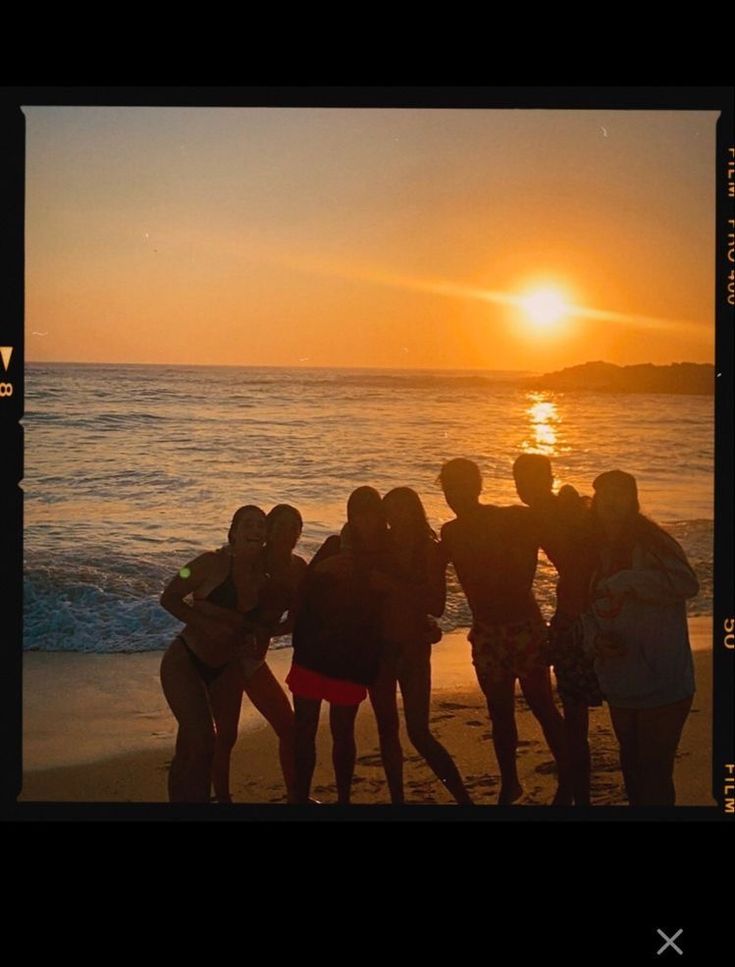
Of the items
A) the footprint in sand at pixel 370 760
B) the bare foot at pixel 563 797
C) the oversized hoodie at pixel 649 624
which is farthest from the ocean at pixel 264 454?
the bare foot at pixel 563 797

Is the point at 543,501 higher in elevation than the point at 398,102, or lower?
lower

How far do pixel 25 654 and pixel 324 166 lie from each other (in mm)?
→ 2109

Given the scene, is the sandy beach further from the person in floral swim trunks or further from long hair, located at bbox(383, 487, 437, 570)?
long hair, located at bbox(383, 487, 437, 570)

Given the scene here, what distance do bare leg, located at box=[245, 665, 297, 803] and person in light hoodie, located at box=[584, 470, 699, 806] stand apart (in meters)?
1.09

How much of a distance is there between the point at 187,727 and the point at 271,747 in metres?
0.39

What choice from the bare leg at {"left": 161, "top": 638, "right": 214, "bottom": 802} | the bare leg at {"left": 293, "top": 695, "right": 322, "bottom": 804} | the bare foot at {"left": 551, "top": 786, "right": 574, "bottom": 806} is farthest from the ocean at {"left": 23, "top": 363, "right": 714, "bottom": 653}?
the bare foot at {"left": 551, "top": 786, "right": 574, "bottom": 806}

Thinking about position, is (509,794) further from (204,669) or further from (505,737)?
(204,669)

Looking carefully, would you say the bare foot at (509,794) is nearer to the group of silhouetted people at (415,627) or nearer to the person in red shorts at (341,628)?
the group of silhouetted people at (415,627)

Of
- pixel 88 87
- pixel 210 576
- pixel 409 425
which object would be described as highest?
pixel 88 87

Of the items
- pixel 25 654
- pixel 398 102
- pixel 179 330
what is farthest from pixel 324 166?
pixel 25 654

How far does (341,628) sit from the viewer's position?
3744mm

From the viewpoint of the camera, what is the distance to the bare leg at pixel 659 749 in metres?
3.65

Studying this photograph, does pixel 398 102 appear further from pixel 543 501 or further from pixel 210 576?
pixel 210 576

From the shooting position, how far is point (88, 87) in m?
3.73
